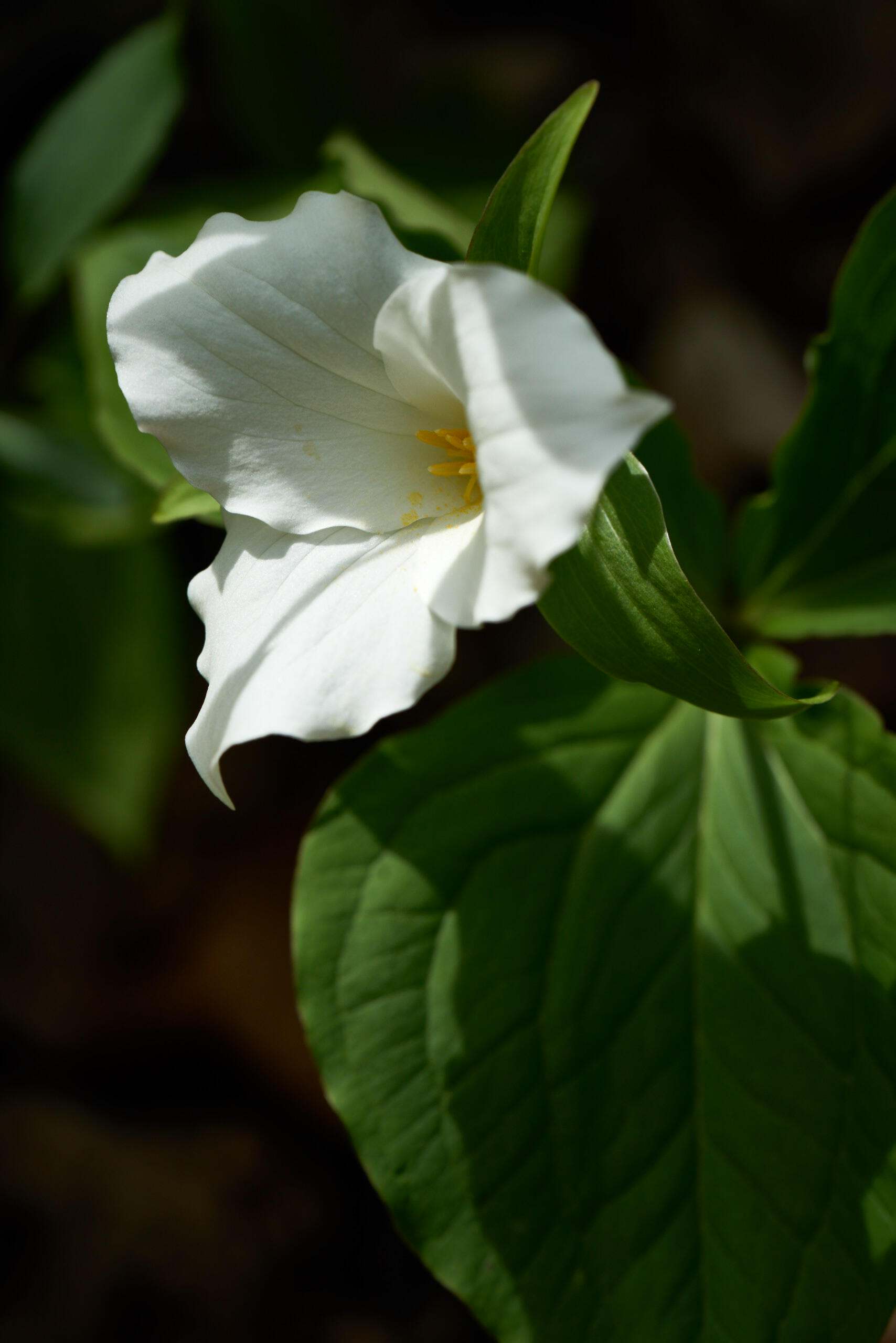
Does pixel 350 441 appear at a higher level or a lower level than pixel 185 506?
higher

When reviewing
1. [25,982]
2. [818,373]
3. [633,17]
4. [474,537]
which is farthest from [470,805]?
[633,17]

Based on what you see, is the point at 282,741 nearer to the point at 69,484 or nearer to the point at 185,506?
the point at 69,484

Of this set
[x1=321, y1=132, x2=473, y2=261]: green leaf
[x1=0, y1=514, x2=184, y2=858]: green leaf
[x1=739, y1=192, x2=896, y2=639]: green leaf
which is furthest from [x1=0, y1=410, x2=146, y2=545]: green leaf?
[x1=739, y1=192, x2=896, y2=639]: green leaf

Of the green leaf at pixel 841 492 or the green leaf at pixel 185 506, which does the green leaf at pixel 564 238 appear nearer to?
the green leaf at pixel 841 492

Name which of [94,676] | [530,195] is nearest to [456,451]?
[530,195]

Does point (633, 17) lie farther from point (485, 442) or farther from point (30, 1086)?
point (30, 1086)

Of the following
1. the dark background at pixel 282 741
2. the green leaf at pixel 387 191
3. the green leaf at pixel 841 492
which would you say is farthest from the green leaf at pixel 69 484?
the green leaf at pixel 841 492

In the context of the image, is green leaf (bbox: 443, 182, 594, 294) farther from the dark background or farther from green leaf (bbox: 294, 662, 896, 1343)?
green leaf (bbox: 294, 662, 896, 1343)
